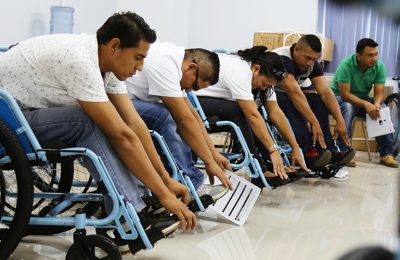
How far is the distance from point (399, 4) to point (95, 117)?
1425 mm

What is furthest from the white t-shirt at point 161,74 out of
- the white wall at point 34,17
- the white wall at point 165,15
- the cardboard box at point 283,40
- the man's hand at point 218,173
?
the cardboard box at point 283,40

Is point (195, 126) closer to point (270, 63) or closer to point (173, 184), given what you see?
point (173, 184)

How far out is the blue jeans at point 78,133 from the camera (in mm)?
1635

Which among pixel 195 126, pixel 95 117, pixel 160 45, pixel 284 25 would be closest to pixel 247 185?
pixel 195 126

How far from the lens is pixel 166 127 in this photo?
2.24 metres

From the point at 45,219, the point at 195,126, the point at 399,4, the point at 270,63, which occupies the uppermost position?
the point at 399,4

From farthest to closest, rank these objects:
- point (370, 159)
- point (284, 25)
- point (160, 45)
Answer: point (284, 25), point (370, 159), point (160, 45)

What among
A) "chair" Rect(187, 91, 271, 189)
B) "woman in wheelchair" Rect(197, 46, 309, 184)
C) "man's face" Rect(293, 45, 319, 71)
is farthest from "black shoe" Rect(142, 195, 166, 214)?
"man's face" Rect(293, 45, 319, 71)

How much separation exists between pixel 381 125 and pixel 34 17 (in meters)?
3.09

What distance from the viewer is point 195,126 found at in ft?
7.41

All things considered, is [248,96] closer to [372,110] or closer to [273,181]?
[273,181]

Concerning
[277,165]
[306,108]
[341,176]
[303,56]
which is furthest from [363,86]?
[277,165]

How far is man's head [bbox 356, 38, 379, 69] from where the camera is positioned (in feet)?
16.5

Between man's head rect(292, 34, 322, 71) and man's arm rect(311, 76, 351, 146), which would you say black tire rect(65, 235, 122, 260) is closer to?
man's head rect(292, 34, 322, 71)
